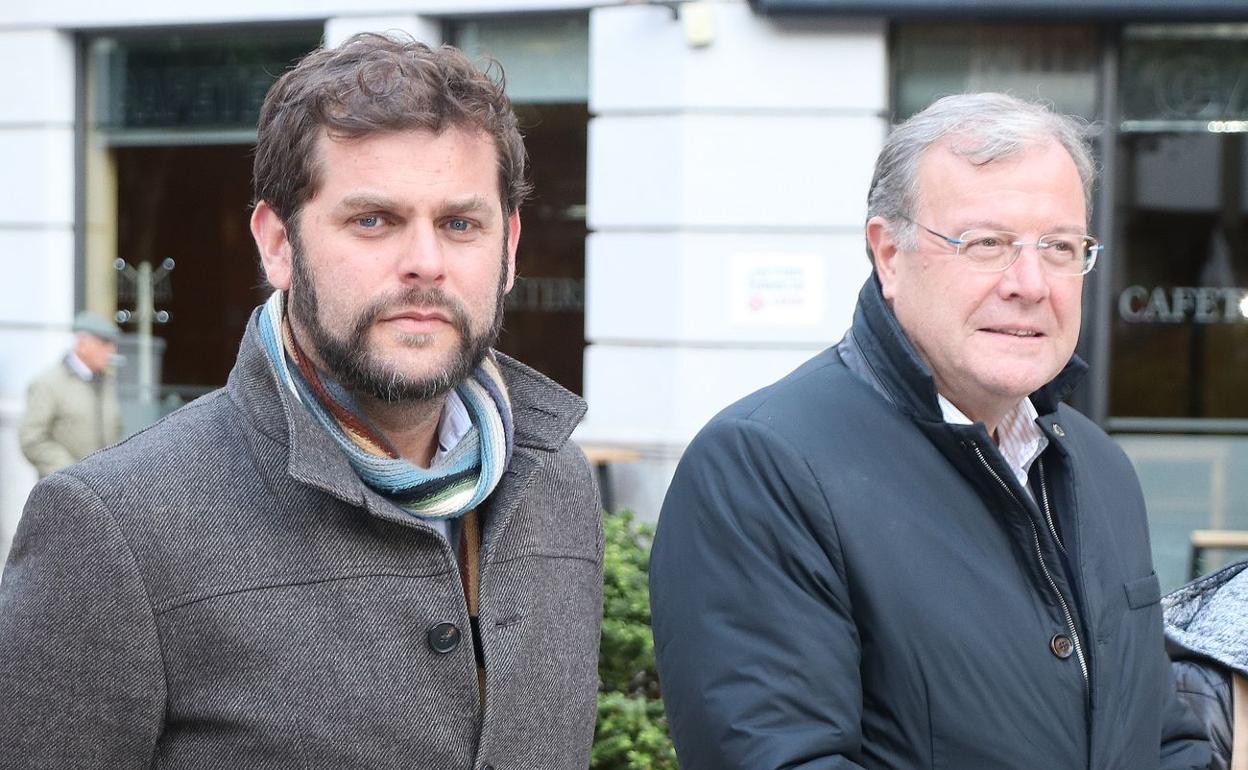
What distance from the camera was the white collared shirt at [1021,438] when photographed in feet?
8.32

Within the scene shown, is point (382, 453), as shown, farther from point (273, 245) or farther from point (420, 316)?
point (273, 245)

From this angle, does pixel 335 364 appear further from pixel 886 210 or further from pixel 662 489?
pixel 662 489

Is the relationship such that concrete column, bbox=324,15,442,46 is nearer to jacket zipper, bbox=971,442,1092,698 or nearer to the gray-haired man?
the gray-haired man

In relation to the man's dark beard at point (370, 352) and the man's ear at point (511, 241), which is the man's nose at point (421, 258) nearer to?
the man's dark beard at point (370, 352)

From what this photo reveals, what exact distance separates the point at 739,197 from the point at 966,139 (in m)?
5.89

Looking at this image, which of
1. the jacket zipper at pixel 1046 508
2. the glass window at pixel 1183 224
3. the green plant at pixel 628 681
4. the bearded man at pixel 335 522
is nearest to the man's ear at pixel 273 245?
the bearded man at pixel 335 522

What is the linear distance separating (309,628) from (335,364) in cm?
38

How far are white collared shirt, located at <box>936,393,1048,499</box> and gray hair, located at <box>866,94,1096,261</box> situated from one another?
1.13 feet

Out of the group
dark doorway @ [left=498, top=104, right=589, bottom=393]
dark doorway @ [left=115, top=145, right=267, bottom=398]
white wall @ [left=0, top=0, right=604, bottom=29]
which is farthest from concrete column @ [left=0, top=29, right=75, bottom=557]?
dark doorway @ [left=498, top=104, right=589, bottom=393]

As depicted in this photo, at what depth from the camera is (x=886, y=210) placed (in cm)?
249

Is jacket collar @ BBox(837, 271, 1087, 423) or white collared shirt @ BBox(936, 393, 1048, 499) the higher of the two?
jacket collar @ BBox(837, 271, 1087, 423)

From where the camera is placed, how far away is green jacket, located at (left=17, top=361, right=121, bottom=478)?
8.34m

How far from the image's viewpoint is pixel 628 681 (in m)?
4.71

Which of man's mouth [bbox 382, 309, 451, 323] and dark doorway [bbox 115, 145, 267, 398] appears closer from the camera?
man's mouth [bbox 382, 309, 451, 323]
